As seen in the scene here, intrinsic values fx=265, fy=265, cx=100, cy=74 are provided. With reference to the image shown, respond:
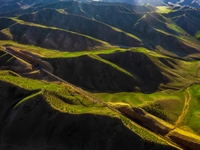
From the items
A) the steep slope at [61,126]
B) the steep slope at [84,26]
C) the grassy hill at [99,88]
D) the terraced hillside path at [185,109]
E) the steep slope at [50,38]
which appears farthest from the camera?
the steep slope at [84,26]

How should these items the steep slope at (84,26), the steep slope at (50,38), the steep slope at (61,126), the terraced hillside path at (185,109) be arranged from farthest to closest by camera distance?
the steep slope at (84,26) < the steep slope at (50,38) < the terraced hillside path at (185,109) < the steep slope at (61,126)

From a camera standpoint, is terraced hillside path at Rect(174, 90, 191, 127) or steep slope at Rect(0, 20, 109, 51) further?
steep slope at Rect(0, 20, 109, 51)

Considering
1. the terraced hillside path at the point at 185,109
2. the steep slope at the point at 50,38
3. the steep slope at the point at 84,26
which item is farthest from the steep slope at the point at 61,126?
the steep slope at the point at 84,26

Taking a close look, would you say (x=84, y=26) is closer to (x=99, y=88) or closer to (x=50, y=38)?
(x=50, y=38)

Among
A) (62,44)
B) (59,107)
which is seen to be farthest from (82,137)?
(62,44)

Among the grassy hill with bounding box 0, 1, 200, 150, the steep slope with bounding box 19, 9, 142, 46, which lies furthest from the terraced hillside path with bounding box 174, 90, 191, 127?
the steep slope with bounding box 19, 9, 142, 46

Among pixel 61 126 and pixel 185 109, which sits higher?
pixel 61 126

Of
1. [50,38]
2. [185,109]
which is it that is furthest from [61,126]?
[50,38]

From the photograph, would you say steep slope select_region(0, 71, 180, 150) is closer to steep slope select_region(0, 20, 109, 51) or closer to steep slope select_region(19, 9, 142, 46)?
steep slope select_region(0, 20, 109, 51)

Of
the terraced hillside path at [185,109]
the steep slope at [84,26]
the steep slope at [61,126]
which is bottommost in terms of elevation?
the steep slope at [84,26]

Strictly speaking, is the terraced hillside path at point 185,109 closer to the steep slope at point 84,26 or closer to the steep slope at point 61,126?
the steep slope at point 61,126

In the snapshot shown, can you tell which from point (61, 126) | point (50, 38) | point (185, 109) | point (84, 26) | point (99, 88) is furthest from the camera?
point (84, 26)

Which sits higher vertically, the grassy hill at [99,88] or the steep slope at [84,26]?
the grassy hill at [99,88]
